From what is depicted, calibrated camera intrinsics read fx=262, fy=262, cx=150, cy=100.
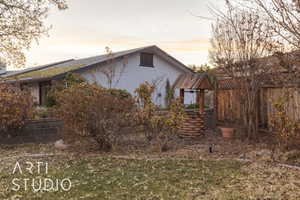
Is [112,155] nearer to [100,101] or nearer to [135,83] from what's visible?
[100,101]

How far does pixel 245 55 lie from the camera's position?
790 cm

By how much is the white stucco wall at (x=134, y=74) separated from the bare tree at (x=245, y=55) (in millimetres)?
5316

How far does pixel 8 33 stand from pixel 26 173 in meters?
8.32

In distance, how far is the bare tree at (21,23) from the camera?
35.8 ft

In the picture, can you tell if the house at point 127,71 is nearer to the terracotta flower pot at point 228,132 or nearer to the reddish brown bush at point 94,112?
the terracotta flower pot at point 228,132

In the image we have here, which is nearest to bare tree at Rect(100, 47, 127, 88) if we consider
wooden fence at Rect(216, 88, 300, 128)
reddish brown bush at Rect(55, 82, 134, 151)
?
wooden fence at Rect(216, 88, 300, 128)

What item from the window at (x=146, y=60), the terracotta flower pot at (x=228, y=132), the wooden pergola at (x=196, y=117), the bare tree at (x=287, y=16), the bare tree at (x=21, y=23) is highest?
the bare tree at (x=21, y=23)

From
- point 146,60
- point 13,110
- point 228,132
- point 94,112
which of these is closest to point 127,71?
point 146,60

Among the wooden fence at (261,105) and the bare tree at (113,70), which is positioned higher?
the bare tree at (113,70)

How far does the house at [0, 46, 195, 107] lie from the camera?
13.5 metres

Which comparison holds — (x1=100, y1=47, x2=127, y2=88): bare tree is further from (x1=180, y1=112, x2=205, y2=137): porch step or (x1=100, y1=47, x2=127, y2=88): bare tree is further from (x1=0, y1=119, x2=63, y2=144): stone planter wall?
(x1=180, y1=112, x2=205, y2=137): porch step

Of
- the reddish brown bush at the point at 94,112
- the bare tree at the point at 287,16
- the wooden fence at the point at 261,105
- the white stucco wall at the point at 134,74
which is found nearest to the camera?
the bare tree at the point at 287,16

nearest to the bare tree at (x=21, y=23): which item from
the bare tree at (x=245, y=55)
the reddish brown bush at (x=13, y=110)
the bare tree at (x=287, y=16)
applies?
the reddish brown bush at (x=13, y=110)

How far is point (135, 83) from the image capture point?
14875 millimetres
